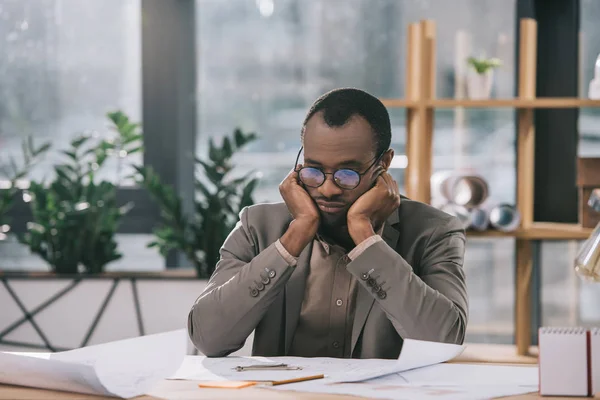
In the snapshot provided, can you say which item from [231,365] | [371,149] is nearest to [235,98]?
[371,149]

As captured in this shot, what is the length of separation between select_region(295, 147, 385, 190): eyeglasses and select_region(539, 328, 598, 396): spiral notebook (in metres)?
0.69

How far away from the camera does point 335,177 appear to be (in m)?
2.01

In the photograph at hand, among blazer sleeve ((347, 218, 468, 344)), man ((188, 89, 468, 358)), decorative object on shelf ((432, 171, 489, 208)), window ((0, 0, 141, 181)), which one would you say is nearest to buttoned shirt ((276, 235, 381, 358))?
man ((188, 89, 468, 358))

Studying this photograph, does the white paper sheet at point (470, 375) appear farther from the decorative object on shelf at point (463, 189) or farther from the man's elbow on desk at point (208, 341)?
the decorative object on shelf at point (463, 189)

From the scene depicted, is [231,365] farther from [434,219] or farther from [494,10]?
[494,10]

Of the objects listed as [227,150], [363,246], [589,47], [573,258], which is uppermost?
[589,47]

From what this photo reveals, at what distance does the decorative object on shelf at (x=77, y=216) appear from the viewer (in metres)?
3.55

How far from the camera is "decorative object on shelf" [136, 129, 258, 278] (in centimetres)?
351

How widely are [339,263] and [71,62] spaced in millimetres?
2477

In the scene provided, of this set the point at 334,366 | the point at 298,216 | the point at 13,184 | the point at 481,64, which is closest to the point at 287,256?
the point at 298,216

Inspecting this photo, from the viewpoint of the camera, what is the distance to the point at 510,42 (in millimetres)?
3990

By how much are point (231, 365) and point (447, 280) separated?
1.99 ft

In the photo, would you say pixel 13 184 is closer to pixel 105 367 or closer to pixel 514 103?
pixel 514 103

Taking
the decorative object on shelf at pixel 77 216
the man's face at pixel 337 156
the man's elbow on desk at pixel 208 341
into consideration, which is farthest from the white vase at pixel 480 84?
the man's elbow on desk at pixel 208 341
